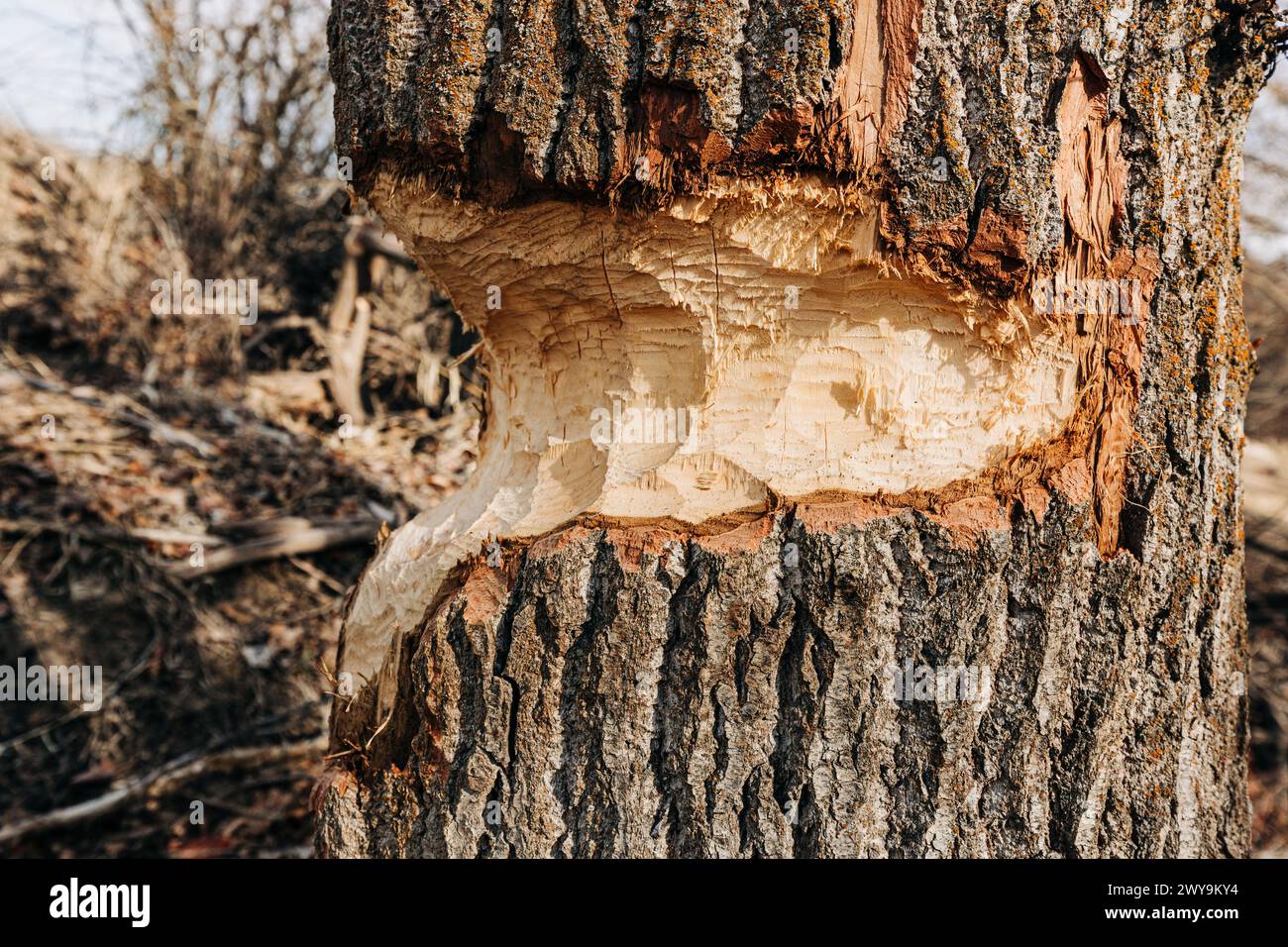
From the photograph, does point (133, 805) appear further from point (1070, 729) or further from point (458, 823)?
point (1070, 729)

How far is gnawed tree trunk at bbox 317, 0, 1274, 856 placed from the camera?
1510 millimetres

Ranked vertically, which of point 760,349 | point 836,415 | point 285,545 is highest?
point 760,349

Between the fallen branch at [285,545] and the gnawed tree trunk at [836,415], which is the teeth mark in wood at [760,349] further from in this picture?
the fallen branch at [285,545]

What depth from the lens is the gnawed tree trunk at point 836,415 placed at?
151 cm

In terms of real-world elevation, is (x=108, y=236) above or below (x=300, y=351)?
above

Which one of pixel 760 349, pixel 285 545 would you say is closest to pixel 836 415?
pixel 760 349

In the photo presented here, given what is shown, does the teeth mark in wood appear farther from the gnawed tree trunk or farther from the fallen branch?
the fallen branch

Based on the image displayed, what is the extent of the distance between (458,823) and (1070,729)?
3.54 ft

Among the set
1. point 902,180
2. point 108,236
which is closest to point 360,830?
point 902,180

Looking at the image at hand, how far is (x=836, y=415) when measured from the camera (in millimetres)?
1694

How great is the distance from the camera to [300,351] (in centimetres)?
567

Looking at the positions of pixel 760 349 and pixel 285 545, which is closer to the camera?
pixel 760 349

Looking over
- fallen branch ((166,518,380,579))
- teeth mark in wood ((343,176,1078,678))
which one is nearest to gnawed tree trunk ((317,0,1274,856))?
teeth mark in wood ((343,176,1078,678))

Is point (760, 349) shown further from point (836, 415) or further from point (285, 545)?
point (285, 545)
